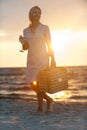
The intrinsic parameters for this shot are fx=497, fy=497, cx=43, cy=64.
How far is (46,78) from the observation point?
27.9 ft

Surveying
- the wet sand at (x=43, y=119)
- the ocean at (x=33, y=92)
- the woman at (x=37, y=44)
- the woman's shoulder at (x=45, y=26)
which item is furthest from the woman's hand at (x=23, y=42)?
the wet sand at (x=43, y=119)

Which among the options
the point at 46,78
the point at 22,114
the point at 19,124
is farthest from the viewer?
the point at 22,114

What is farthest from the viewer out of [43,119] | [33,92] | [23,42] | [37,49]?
[33,92]

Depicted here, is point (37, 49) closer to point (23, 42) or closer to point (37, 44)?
point (37, 44)

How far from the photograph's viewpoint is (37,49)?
8.77 metres

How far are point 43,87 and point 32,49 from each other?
28.1 inches

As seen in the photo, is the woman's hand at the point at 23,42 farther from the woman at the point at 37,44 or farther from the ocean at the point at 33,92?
the ocean at the point at 33,92

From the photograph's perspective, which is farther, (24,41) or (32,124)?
(24,41)

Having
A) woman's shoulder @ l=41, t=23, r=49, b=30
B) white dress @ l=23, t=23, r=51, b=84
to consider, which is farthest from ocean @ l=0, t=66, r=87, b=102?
woman's shoulder @ l=41, t=23, r=49, b=30

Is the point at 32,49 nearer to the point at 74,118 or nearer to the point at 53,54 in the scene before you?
the point at 53,54

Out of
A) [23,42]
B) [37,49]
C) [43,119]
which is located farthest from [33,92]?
[43,119]

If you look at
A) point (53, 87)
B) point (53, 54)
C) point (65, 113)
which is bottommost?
point (65, 113)

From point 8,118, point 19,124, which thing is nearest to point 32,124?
point 19,124

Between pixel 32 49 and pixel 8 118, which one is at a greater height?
pixel 32 49
